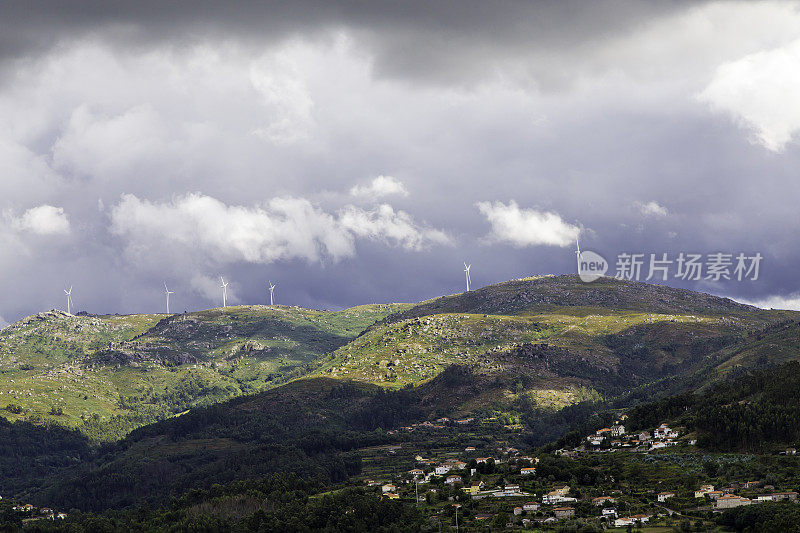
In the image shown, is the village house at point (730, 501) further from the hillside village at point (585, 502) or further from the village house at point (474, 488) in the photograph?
the village house at point (474, 488)

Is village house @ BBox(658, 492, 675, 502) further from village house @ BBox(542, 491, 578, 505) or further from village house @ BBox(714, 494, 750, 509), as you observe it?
village house @ BBox(542, 491, 578, 505)

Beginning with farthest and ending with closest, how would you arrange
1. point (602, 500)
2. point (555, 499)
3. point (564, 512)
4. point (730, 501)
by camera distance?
point (555, 499) < point (602, 500) < point (564, 512) < point (730, 501)

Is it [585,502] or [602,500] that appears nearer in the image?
[585,502]

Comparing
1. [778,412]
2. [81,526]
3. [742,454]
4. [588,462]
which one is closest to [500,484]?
[588,462]

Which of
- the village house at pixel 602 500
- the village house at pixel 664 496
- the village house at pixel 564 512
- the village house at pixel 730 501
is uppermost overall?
the village house at pixel 730 501

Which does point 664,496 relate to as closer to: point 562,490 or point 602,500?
point 602,500

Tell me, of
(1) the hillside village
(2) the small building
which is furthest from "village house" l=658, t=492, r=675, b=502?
(2) the small building

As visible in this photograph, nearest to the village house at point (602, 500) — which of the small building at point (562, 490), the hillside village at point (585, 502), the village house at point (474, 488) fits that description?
the hillside village at point (585, 502)

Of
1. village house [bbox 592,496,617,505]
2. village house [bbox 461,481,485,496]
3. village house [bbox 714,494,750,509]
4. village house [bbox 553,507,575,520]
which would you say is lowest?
village house [bbox 461,481,485,496]

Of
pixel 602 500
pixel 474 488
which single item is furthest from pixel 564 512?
pixel 474 488
